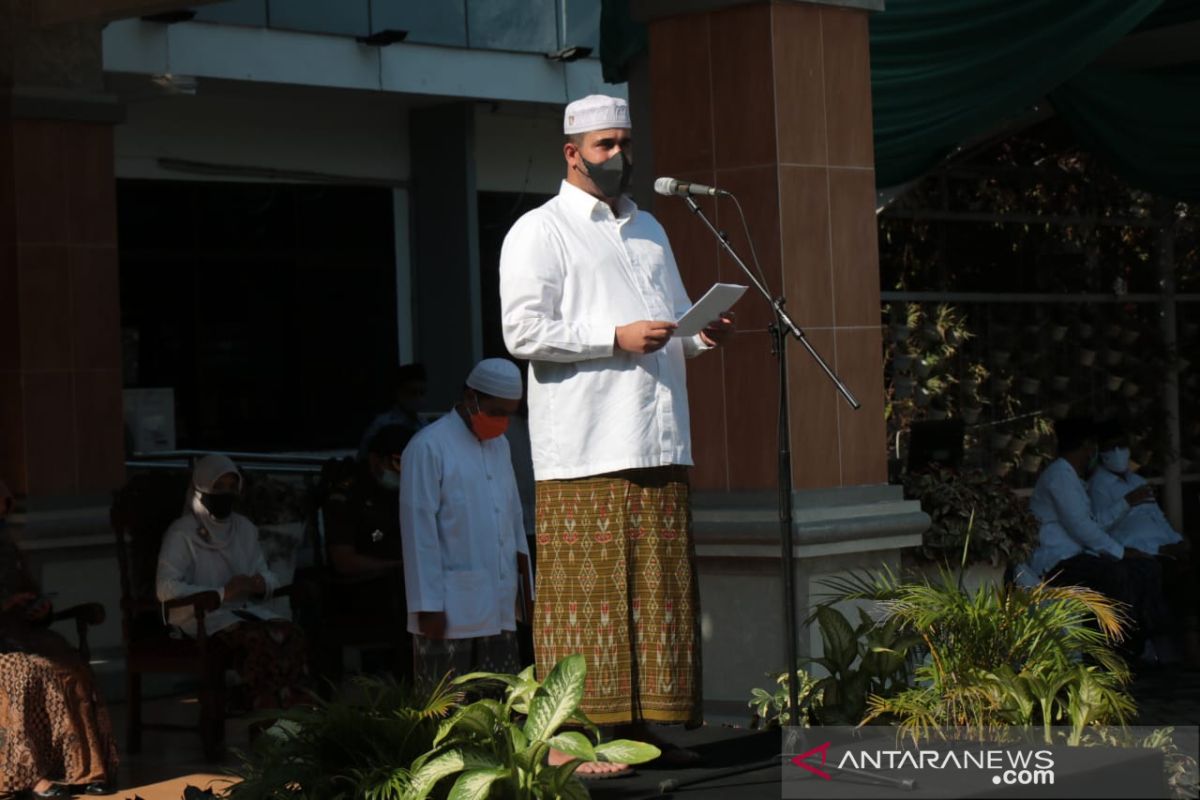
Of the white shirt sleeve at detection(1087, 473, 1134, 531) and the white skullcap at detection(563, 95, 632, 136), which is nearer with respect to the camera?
the white skullcap at detection(563, 95, 632, 136)

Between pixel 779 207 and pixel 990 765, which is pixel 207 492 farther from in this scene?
pixel 990 765

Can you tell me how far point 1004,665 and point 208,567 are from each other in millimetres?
3954

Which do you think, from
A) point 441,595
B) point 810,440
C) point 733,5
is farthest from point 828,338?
point 441,595

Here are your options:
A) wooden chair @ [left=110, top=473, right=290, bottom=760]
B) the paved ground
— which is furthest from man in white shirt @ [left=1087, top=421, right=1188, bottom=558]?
wooden chair @ [left=110, top=473, right=290, bottom=760]

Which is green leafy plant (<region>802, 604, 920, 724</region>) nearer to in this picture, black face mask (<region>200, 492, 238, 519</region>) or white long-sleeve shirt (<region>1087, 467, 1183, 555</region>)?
black face mask (<region>200, 492, 238, 519</region>)

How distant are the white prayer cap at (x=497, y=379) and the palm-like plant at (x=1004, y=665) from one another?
68.8 inches

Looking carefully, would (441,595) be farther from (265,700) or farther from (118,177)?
(118,177)

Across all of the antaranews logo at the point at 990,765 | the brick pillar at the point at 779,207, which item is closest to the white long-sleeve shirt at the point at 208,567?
the brick pillar at the point at 779,207

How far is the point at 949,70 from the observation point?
870 centimetres

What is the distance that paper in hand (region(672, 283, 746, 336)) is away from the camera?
5.89 metres

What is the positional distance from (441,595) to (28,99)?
3904 millimetres

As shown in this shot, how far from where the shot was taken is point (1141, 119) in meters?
10.9

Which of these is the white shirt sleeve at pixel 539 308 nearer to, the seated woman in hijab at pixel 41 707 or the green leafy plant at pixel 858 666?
the green leafy plant at pixel 858 666

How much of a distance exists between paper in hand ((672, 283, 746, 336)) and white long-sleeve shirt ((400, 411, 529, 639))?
175 centimetres
